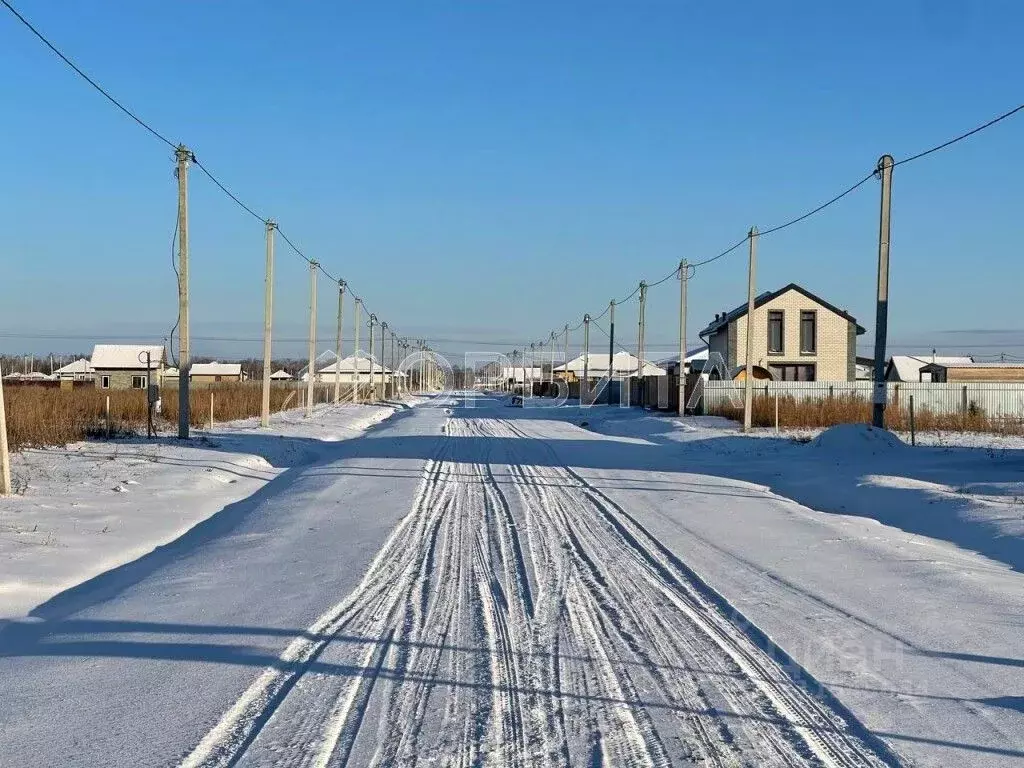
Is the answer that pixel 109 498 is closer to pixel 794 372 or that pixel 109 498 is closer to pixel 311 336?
pixel 311 336

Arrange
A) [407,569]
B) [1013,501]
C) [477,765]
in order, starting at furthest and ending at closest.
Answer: [1013,501] → [407,569] → [477,765]

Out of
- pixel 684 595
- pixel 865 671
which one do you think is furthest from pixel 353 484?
pixel 865 671

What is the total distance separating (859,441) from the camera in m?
23.1

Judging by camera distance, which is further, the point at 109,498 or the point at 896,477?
the point at 896,477

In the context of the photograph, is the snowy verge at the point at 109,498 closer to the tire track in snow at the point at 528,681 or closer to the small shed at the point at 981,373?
the tire track in snow at the point at 528,681

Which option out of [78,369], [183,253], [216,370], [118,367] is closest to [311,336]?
[183,253]

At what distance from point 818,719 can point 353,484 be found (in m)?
13.4

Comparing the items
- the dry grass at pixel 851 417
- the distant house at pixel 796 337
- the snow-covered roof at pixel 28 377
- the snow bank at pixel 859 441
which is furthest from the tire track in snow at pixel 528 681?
the snow-covered roof at pixel 28 377

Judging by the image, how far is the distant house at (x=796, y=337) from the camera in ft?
193

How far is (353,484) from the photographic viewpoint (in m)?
18.3

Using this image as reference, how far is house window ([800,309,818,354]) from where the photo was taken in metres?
59.0

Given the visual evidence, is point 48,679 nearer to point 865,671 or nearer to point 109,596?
point 109,596

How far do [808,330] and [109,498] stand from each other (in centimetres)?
4993

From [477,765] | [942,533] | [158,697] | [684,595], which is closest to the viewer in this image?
[477,765]
